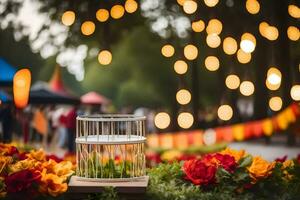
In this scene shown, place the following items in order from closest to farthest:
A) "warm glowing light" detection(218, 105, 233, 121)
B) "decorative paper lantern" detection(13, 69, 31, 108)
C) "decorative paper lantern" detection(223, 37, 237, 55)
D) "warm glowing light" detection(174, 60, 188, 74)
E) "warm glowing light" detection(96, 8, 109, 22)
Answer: "warm glowing light" detection(96, 8, 109, 22), "decorative paper lantern" detection(223, 37, 237, 55), "warm glowing light" detection(174, 60, 188, 74), "warm glowing light" detection(218, 105, 233, 121), "decorative paper lantern" detection(13, 69, 31, 108)

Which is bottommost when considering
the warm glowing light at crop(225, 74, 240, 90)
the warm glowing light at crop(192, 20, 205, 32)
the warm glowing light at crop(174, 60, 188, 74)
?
the warm glowing light at crop(225, 74, 240, 90)

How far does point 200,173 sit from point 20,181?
1.38m

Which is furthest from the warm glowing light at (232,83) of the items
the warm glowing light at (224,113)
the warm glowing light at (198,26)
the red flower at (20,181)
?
the red flower at (20,181)

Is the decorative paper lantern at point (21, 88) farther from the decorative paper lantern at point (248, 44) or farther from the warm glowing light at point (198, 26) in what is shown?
the decorative paper lantern at point (248, 44)

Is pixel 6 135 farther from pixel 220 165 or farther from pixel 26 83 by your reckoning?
pixel 220 165

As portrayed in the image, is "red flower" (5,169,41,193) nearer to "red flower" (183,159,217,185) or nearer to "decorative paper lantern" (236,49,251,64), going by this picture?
"red flower" (183,159,217,185)

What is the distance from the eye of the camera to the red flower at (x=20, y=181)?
4906 millimetres

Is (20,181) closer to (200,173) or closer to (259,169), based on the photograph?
(200,173)

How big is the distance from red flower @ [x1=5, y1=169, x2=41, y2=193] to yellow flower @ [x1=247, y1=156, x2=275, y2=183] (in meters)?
1.68

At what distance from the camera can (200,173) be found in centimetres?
536

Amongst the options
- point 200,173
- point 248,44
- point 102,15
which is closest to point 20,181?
point 200,173

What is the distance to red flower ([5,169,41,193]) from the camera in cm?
491

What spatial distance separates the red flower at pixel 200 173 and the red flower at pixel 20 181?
1.19 m

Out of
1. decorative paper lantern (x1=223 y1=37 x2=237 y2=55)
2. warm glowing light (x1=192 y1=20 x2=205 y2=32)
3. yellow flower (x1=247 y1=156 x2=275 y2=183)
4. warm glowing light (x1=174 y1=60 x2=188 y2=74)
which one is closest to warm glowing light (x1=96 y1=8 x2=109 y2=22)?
warm glowing light (x1=192 y1=20 x2=205 y2=32)
